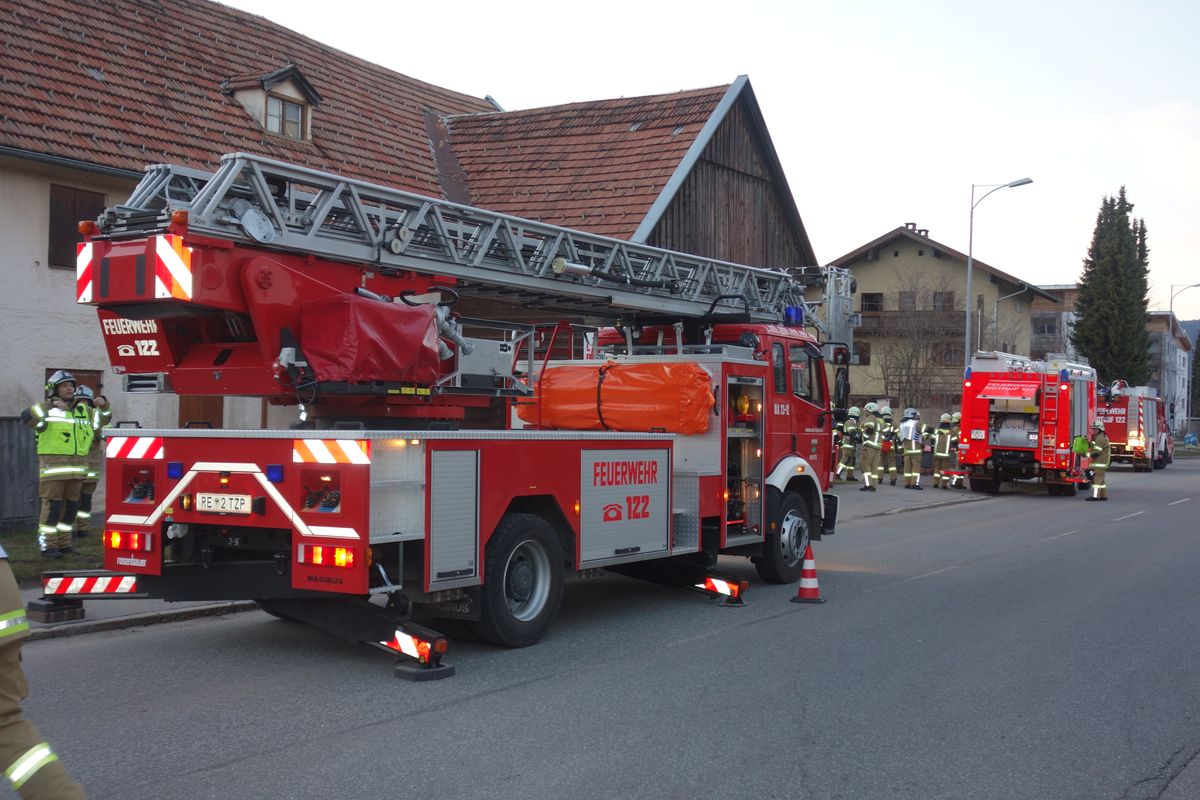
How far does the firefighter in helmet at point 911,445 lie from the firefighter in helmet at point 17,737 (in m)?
24.4

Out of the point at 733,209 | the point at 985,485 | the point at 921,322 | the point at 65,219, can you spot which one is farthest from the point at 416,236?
the point at 921,322

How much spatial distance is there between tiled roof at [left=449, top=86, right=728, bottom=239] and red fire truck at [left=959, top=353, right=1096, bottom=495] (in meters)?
8.64

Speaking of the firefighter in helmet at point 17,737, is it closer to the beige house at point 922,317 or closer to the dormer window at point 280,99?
the dormer window at point 280,99

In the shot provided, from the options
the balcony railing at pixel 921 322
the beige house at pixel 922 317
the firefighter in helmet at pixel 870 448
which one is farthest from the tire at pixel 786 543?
the balcony railing at pixel 921 322

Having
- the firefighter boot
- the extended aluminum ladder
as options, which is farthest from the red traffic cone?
the firefighter boot

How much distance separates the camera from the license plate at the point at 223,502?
7258 mm

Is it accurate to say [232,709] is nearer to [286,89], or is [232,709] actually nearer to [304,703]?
[304,703]

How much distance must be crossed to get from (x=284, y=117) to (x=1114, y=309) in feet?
202

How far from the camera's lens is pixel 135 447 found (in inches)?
308

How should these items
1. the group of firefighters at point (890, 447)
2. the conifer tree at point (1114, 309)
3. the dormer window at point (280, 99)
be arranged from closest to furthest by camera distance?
the dormer window at point (280, 99), the group of firefighters at point (890, 447), the conifer tree at point (1114, 309)

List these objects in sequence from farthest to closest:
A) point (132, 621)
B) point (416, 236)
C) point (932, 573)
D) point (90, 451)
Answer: point (932, 573)
point (90, 451)
point (132, 621)
point (416, 236)

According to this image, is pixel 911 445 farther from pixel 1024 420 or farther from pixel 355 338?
pixel 355 338

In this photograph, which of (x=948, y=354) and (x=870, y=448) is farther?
(x=948, y=354)

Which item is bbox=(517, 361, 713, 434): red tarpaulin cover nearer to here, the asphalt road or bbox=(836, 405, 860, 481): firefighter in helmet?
the asphalt road
